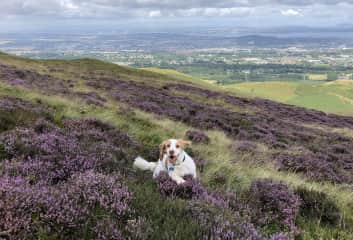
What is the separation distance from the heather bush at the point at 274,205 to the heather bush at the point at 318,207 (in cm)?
23

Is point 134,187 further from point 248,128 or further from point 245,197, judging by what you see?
point 248,128

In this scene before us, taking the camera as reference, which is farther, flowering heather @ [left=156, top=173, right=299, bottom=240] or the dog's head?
the dog's head

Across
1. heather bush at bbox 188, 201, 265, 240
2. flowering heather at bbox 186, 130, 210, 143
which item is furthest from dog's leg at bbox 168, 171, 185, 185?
flowering heather at bbox 186, 130, 210, 143

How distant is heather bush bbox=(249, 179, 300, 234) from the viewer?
459 cm

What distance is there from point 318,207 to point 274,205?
0.99m

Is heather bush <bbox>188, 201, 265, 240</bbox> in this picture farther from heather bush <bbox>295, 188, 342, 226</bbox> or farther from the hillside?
heather bush <bbox>295, 188, 342, 226</bbox>

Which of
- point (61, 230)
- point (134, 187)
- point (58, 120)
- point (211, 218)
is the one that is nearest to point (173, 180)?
point (134, 187)

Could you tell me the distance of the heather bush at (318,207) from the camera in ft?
17.6

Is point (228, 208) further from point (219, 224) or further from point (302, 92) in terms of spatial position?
point (302, 92)

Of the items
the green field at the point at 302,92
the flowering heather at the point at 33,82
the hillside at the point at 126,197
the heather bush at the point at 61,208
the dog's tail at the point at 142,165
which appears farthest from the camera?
the green field at the point at 302,92

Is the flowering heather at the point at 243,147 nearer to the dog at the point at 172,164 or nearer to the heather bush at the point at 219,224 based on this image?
the dog at the point at 172,164

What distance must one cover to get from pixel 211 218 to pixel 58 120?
720 centimetres

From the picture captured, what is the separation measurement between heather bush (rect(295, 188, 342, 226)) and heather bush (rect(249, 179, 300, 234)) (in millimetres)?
227

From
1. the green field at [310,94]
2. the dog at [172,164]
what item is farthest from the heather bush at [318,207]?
the green field at [310,94]
